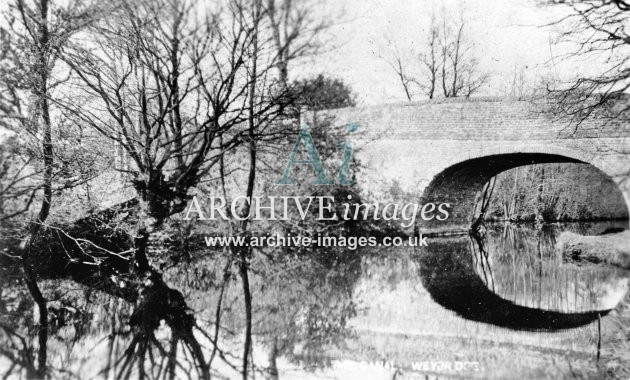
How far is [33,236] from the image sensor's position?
6.38 metres

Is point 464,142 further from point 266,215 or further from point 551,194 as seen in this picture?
point 551,194

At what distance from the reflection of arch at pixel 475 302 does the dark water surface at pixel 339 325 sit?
24 millimetres

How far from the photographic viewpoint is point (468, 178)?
500 inches

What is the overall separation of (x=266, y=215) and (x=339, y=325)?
209 inches

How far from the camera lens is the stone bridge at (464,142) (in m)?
9.18

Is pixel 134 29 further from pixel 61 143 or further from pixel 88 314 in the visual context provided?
pixel 88 314

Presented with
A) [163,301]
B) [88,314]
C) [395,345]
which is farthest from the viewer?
[163,301]

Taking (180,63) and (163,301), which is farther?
(180,63)

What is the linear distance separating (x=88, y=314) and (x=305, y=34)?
428 centimetres

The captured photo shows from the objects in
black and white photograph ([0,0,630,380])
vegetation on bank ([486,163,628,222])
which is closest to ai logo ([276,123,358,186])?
black and white photograph ([0,0,630,380])

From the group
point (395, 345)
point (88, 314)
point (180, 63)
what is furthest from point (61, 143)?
point (395, 345)

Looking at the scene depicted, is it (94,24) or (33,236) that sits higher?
(94,24)

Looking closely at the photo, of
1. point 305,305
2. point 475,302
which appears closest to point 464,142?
point 475,302

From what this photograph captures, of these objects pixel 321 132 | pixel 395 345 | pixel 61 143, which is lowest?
pixel 395 345
